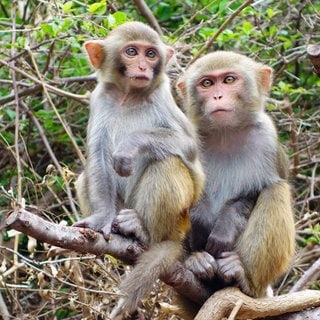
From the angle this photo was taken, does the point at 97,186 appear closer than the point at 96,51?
Yes

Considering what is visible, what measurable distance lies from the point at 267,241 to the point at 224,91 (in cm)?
116

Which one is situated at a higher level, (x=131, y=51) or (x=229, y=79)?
(x=131, y=51)

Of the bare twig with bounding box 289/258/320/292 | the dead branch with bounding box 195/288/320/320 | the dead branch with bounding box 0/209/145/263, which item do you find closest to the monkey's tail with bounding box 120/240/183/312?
the dead branch with bounding box 0/209/145/263

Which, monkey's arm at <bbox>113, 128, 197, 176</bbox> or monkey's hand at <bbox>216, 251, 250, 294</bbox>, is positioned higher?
monkey's arm at <bbox>113, 128, 197, 176</bbox>

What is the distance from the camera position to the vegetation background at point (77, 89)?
26.1ft

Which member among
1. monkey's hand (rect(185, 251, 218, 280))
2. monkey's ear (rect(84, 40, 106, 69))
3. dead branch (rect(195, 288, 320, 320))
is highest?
monkey's ear (rect(84, 40, 106, 69))

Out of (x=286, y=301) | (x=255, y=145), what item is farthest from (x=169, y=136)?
(x=286, y=301)

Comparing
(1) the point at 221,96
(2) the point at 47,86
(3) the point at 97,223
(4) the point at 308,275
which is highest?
(1) the point at 221,96

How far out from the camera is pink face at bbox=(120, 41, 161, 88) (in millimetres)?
6094

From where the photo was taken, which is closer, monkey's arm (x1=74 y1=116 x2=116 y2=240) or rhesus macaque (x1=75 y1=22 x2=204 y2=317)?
rhesus macaque (x1=75 y1=22 x2=204 y2=317)

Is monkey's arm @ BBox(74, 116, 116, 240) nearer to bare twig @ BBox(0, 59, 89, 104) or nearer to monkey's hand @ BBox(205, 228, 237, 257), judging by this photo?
monkey's hand @ BBox(205, 228, 237, 257)

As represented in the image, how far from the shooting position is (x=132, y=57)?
20.4 feet

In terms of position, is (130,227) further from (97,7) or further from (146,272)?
(97,7)

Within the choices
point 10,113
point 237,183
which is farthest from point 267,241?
point 10,113
